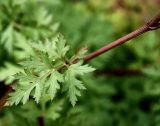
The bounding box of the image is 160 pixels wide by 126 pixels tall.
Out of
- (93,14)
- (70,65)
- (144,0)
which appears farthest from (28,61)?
Answer: (144,0)

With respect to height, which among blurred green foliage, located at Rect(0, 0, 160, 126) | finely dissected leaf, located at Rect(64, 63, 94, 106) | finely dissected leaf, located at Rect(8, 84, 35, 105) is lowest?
blurred green foliage, located at Rect(0, 0, 160, 126)

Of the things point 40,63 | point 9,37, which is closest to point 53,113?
point 40,63

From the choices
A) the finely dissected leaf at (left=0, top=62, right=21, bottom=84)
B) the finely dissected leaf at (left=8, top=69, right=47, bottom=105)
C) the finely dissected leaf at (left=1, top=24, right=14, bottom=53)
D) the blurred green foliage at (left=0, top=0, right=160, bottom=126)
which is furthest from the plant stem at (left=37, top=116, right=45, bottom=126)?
the finely dissected leaf at (left=1, top=24, right=14, bottom=53)

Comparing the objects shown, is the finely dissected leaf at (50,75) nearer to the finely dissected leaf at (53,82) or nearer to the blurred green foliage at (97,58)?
the finely dissected leaf at (53,82)

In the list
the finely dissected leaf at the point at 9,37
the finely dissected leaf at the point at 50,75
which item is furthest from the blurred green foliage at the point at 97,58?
the finely dissected leaf at the point at 50,75

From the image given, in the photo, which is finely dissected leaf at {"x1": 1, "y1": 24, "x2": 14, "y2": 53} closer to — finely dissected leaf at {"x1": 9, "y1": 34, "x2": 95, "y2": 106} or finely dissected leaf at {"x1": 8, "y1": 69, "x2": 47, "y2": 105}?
finely dissected leaf at {"x1": 9, "y1": 34, "x2": 95, "y2": 106}
